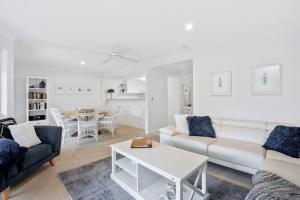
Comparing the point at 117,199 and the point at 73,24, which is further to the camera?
the point at 73,24

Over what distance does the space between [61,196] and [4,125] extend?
4.43 feet

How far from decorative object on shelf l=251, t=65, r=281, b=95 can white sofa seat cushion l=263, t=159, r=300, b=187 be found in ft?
4.47

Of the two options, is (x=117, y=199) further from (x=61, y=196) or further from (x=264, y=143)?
(x=264, y=143)

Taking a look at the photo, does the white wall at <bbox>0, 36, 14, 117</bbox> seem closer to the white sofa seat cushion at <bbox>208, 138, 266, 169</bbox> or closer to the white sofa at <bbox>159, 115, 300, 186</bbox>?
the white sofa at <bbox>159, 115, 300, 186</bbox>

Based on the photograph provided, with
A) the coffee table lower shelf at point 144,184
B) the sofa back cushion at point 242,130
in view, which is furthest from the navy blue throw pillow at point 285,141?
the coffee table lower shelf at point 144,184

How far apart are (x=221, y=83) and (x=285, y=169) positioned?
1955mm

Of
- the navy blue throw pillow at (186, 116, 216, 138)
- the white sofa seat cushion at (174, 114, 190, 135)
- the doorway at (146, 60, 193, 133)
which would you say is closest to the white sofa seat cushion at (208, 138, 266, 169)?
the navy blue throw pillow at (186, 116, 216, 138)

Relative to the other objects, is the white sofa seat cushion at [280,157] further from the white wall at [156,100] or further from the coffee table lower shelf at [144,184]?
the white wall at [156,100]

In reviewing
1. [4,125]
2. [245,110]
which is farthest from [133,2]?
[245,110]

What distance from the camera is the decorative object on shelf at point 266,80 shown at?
2.47 meters

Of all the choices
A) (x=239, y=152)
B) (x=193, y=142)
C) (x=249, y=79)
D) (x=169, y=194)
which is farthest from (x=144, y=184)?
(x=249, y=79)

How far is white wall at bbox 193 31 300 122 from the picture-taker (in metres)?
2.36

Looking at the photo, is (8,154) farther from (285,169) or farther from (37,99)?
(37,99)

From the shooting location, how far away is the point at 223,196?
1.69m
